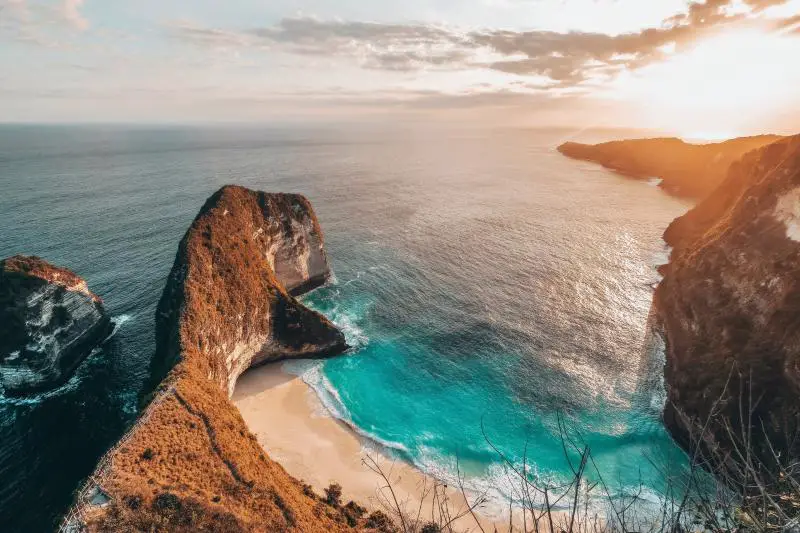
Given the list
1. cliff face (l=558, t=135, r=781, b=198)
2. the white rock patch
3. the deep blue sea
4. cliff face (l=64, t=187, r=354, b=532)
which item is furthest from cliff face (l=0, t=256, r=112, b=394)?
cliff face (l=558, t=135, r=781, b=198)

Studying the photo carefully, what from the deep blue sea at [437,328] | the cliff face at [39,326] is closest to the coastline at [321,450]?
the deep blue sea at [437,328]

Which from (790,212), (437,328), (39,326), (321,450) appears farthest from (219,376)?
(790,212)

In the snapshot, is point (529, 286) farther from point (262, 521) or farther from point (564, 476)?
point (262, 521)

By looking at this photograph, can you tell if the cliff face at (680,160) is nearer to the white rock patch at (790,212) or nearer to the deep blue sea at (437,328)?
the deep blue sea at (437,328)

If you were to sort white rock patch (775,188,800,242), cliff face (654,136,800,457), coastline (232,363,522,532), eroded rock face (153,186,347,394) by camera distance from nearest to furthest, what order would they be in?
coastline (232,363,522,532) < cliff face (654,136,800,457) < eroded rock face (153,186,347,394) < white rock patch (775,188,800,242)

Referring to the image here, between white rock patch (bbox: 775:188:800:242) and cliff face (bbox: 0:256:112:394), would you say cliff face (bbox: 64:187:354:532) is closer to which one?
cliff face (bbox: 0:256:112:394)

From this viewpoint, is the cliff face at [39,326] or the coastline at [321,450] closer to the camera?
the coastline at [321,450]

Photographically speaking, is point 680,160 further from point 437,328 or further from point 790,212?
point 437,328

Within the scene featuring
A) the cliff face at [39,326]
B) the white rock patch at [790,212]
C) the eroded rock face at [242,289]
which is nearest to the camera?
the eroded rock face at [242,289]
